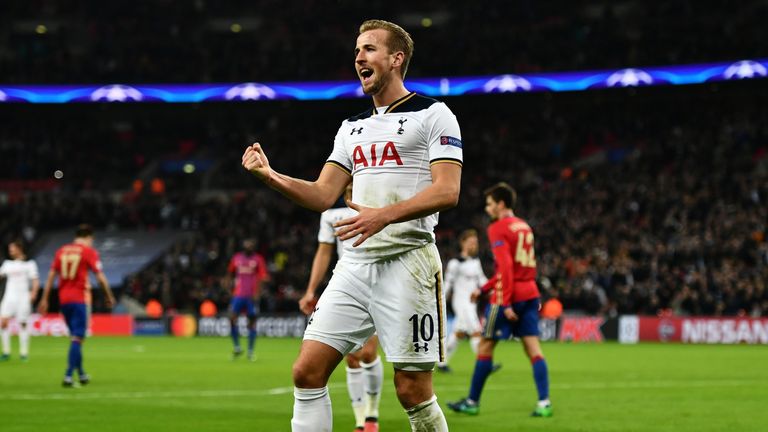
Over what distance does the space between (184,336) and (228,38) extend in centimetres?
2035

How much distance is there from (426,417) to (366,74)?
81.5 inches

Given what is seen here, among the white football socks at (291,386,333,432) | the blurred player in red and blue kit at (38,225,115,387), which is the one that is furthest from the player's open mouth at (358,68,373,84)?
the blurred player in red and blue kit at (38,225,115,387)

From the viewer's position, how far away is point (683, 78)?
44875mm

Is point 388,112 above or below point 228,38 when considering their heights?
below

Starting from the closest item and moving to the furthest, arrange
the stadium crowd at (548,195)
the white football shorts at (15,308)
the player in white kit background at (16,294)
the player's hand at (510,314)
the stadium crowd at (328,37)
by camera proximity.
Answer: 1. the player's hand at (510,314)
2. the player in white kit background at (16,294)
3. the white football shorts at (15,308)
4. the stadium crowd at (548,195)
5. the stadium crowd at (328,37)

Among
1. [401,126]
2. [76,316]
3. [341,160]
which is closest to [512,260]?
[341,160]

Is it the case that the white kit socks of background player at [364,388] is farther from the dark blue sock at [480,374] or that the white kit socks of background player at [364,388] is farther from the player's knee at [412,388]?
the player's knee at [412,388]

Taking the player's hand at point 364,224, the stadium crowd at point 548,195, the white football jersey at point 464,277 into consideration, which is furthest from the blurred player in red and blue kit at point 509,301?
the stadium crowd at point 548,195

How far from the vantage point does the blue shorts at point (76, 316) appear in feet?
56.0

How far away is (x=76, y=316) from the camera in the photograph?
17.2m

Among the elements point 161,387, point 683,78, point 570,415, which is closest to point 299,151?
point 683,78

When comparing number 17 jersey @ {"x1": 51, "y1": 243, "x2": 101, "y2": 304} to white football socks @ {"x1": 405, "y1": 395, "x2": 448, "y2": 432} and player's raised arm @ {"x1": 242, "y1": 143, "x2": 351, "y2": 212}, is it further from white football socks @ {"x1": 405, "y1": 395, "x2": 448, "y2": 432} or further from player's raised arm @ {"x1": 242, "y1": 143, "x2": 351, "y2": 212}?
white football socks @ {"x1": 405, "y1": 395, "x2": 448, "y2": 432}

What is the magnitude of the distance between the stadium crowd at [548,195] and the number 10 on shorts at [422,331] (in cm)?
2835

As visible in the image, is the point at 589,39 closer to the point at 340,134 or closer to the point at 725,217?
the point at 725,217
